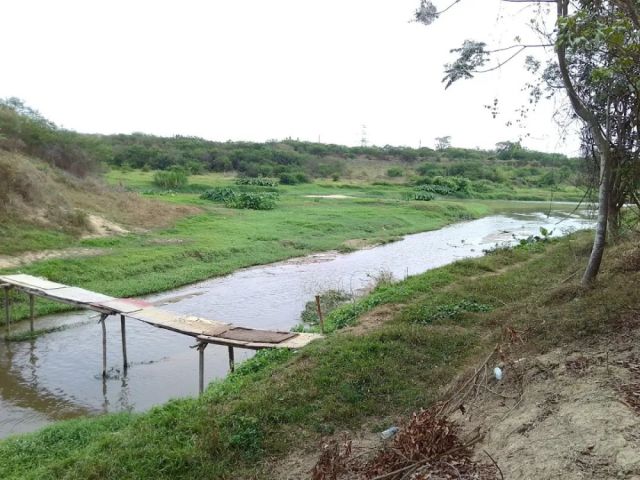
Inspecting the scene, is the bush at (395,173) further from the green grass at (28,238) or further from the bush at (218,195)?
the green grass at (28,238)

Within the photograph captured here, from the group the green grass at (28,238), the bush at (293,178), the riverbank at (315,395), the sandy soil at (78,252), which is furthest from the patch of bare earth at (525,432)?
the bush at (293,178)

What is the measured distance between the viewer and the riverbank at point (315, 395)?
19.8 feet

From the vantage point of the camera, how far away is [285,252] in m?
25.2

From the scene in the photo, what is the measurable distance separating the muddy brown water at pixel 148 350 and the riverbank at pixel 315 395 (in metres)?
1.84

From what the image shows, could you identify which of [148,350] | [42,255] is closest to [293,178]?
[42,255]

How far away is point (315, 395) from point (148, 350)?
22.0 feet

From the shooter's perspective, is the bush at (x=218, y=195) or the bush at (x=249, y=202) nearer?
the bush at (x=249, y=202)

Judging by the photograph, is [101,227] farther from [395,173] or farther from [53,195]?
[395,173]

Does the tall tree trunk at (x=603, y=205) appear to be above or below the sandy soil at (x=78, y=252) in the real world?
above

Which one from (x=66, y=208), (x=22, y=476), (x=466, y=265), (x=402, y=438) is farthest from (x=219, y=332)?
(x=66, y=208)

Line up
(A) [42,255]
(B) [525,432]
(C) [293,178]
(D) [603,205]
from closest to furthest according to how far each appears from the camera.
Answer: (B) [525,432], (D) [603,205], (A) [42,255], (C) [293,178]

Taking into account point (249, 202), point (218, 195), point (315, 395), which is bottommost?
point (315, 395)

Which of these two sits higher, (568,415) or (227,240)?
(568,415)

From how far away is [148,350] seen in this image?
1251cm
